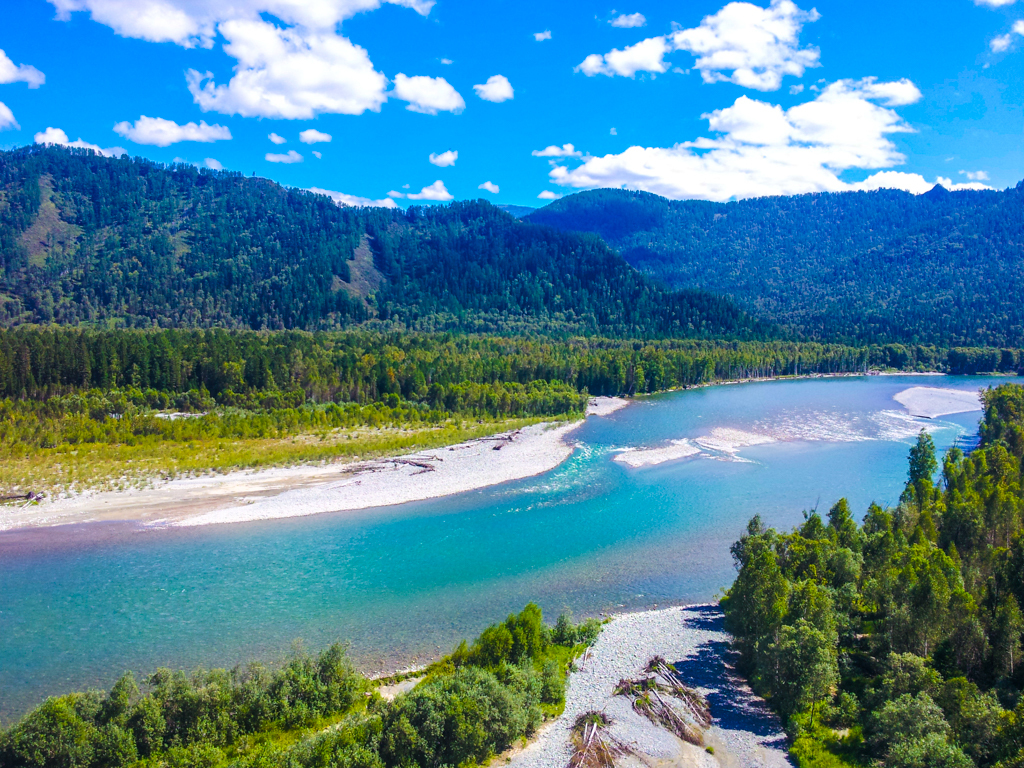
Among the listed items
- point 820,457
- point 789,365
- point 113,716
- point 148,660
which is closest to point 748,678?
point 113,716

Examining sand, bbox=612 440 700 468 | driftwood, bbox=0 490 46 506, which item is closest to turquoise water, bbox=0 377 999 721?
sand, bbox=612 440 700 468

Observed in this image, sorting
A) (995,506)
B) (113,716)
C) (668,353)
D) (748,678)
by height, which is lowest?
(748,678)

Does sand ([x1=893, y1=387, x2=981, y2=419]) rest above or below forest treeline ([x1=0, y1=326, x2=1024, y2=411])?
below

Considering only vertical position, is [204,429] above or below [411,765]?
above

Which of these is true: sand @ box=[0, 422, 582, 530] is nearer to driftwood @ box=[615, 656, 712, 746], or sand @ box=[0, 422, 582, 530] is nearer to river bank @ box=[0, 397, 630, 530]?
river bank @ box=[0, 397, 630, 530]

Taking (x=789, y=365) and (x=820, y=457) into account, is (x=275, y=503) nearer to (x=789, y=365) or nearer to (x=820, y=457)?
(x=820, y=457)

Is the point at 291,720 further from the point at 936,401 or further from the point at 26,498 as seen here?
the point at 936,401

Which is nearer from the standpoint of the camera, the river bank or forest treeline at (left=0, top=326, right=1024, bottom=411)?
the river bank
